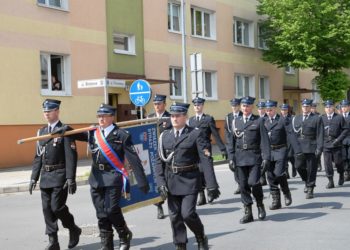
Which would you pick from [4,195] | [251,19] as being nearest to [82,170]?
[4,195]

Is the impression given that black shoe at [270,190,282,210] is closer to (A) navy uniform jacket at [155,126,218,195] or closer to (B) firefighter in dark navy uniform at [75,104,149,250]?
(A) navy uniform jacket at [155,126,218,195]

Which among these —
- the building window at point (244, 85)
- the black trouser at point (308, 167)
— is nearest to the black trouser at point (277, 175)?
the black trouser at point (308, 167)

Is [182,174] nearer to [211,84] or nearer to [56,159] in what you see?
[56,159]

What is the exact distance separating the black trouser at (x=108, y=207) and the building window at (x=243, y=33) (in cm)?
2563

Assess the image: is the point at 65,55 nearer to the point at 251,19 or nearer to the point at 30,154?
the point at 30,154

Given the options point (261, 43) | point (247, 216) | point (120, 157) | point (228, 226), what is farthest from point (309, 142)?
point (261, 43)

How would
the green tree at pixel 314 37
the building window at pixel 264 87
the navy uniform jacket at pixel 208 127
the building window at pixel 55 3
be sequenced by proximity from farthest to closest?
the building window at pixel 264 87, the green tree at pixel 314 37, the building window at pixel 55 3, the navy uniform jacket at pixel 208 127

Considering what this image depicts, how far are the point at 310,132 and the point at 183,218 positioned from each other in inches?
A: 237

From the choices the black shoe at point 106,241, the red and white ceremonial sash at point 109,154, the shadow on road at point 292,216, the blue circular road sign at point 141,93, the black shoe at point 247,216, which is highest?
the blue circular road sign at point 141,93

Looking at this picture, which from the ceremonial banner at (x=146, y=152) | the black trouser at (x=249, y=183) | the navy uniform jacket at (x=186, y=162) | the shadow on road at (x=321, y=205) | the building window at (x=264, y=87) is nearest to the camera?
the navy uniform jacket at (x=186, y=162)

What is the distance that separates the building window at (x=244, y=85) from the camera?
104ft

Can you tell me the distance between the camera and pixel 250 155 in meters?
8.80

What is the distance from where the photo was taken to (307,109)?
11805mm

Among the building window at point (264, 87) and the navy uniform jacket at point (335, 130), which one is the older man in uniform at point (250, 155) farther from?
the building window at point (264, 87)
